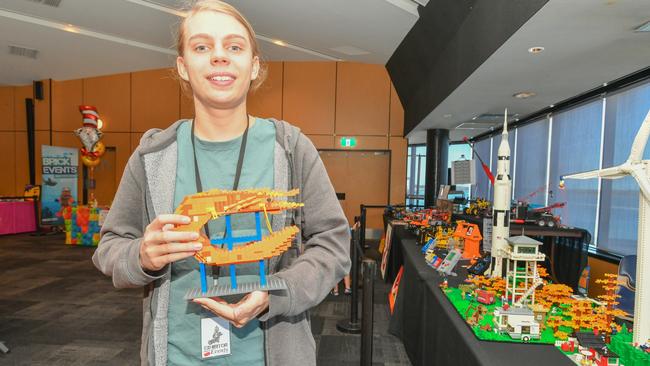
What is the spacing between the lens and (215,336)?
83 centimetres

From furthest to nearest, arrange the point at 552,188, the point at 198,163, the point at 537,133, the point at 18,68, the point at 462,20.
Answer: the point at 18,68 → the point at 537,133 → the point at 552,188 → the point at 462,20 → the point at 198,163

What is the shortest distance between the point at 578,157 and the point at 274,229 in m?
5.29

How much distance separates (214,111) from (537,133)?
6695 mm

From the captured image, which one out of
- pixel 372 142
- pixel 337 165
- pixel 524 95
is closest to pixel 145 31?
pixel 337 165

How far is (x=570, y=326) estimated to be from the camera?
1519 millimetres

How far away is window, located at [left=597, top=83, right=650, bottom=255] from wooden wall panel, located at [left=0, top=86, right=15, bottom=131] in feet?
42.3

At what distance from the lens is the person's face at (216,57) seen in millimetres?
813

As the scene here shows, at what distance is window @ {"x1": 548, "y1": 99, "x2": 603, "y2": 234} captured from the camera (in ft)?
14.6

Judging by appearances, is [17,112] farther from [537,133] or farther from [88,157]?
[537,133]

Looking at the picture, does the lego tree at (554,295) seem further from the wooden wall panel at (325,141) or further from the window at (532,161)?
the wooden wall panel at (325,141)

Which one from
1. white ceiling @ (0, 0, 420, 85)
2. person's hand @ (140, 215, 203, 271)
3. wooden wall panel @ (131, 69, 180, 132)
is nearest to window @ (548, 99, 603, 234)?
white ceiling @ (0, 0, 420, 85)

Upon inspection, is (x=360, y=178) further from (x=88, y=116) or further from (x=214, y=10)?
(x=214, y=10)

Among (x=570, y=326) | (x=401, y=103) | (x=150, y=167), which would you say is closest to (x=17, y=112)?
(x=401, y=103)

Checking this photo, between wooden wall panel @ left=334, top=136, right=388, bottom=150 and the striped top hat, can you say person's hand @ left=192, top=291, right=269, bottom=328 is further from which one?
the striped top hat
